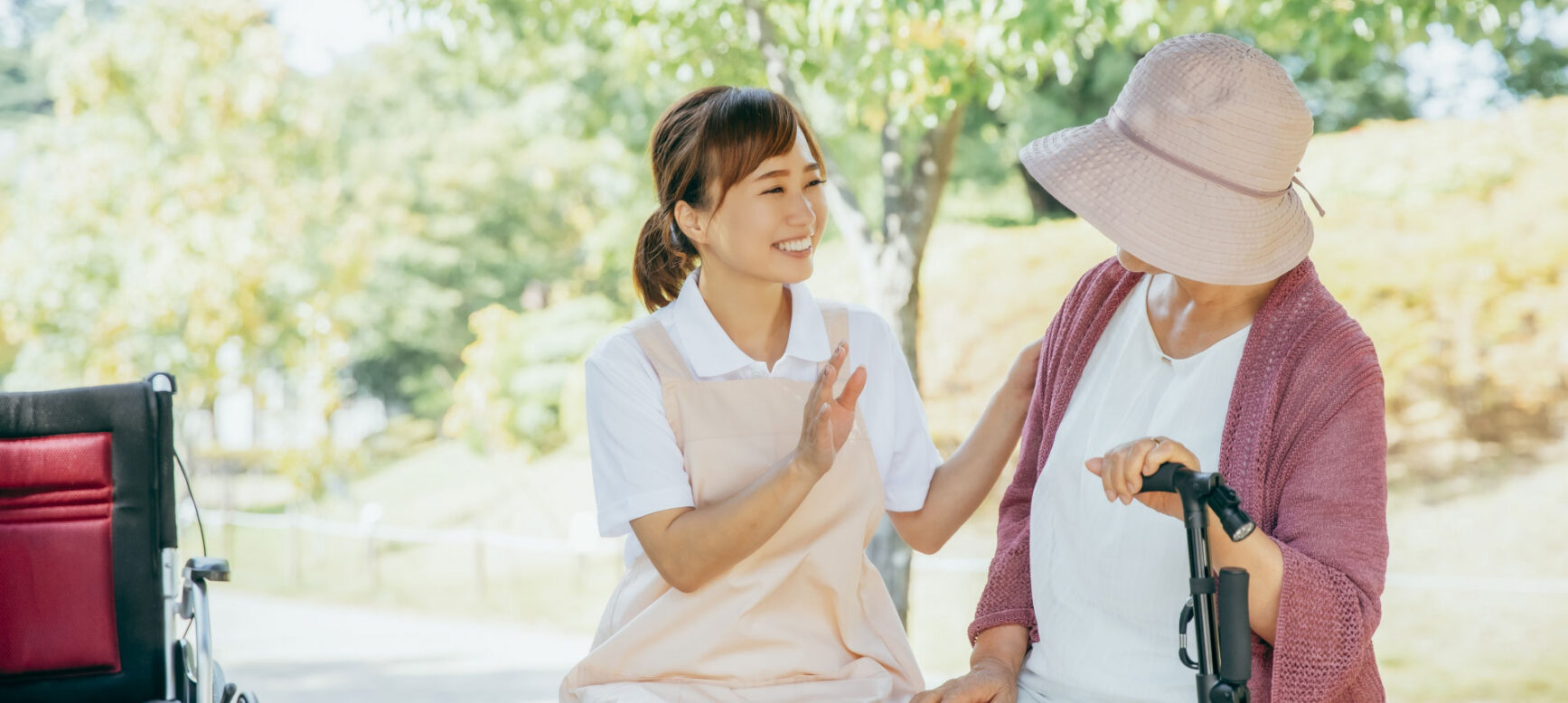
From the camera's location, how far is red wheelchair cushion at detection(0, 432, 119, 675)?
7.77 ft

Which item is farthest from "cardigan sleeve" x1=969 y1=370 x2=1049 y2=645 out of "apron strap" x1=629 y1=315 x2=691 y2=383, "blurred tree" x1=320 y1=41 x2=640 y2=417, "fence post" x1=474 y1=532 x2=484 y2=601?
"blurred tree" x1=320 y1=41 x2=640 y2=417

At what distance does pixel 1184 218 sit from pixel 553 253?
10014 millimetres

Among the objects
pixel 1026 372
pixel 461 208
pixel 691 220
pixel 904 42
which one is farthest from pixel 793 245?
pixel 461 208

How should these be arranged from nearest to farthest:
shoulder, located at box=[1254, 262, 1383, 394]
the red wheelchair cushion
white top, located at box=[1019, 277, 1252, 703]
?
shoulder, located at box=[1254, 262, 1383, 394] → white top, located at box=[1019, 277, 1252, 703] → the red wheelchair cushion

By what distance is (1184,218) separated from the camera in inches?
58.2

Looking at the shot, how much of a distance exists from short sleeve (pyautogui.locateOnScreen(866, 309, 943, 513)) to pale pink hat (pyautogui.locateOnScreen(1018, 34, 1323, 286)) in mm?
523

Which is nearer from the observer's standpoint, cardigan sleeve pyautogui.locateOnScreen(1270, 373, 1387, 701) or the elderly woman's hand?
the elderly woman's hand

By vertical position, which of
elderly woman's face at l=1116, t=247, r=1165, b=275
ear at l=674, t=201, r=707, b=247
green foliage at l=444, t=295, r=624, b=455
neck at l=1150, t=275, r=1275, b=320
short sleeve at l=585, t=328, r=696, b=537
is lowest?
green foliage at l=444, t=295, r=624, b=455

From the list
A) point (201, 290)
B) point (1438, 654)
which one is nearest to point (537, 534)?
point (201, 290)

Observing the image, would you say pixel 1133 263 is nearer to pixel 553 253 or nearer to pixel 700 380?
pixel 700 380

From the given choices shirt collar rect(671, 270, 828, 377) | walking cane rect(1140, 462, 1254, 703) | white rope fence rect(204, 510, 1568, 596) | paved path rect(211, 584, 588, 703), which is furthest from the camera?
white rope fence rect(204, 510, 1568, 596)

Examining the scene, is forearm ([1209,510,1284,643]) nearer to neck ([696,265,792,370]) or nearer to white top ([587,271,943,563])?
white top ([587,271,943,563])

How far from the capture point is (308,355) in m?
8.70

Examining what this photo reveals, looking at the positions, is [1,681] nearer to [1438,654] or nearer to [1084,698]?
[1084,698]
